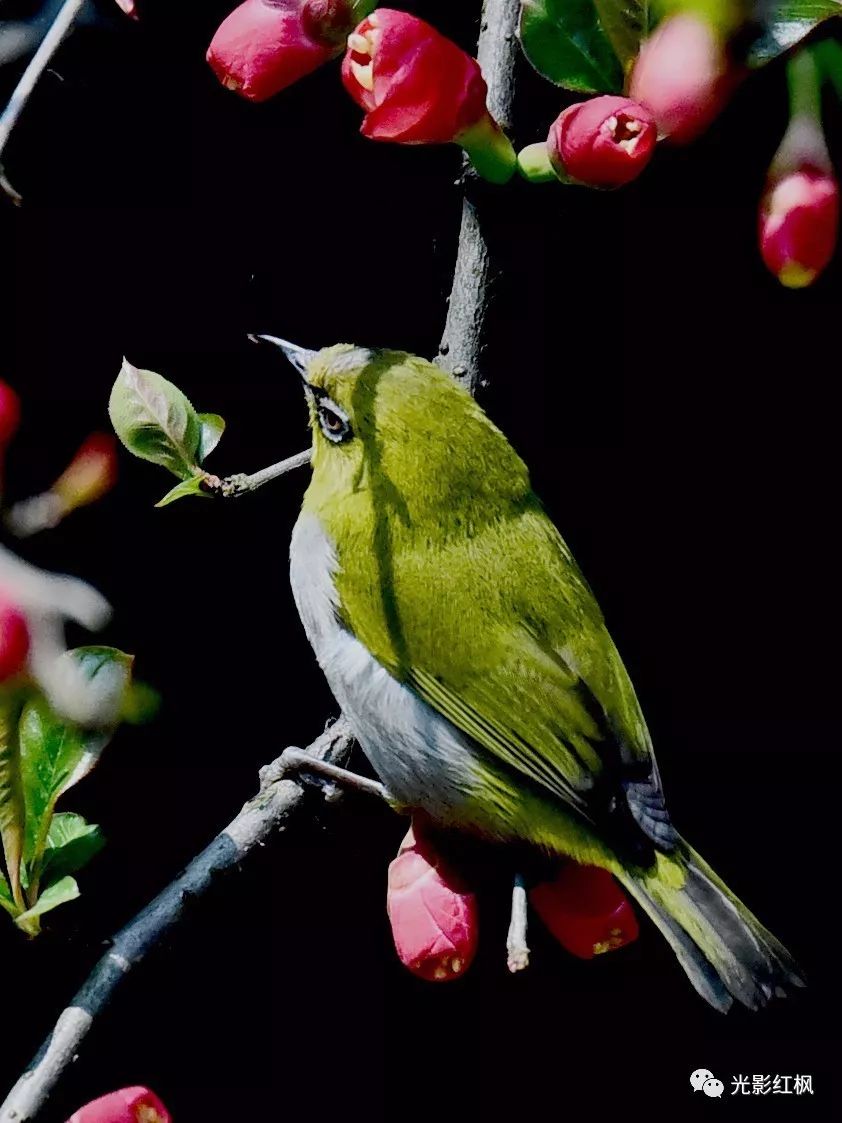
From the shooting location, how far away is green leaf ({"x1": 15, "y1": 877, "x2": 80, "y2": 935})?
2.29ft

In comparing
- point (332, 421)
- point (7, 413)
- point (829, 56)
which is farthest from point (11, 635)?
point (829, 56)

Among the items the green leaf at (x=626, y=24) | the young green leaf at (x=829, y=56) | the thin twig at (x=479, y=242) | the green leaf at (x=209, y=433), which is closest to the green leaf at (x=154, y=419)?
the green leaf at (x=209, y=433)

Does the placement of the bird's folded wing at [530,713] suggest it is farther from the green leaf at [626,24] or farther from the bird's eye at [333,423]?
the green leaf at [626,24]

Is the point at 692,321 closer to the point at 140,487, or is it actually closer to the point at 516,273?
the point at 516,273

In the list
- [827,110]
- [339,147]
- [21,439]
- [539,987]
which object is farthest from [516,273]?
[539,987]

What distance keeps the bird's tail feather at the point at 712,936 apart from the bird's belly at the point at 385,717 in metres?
0.14

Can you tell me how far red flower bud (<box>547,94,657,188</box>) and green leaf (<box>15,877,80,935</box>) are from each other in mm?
495

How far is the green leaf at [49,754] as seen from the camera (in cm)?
73

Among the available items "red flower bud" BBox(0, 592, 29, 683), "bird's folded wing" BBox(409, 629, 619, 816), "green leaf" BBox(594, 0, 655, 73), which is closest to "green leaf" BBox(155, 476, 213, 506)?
"red flower bud" BBox(0, 592, 29, 683)

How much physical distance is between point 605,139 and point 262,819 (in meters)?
0.50

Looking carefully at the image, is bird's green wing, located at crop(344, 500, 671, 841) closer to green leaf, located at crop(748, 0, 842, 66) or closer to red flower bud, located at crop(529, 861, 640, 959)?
red flower bud, located at crop(529, 861, 640, 959)

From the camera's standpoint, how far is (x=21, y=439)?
1046 millimetres

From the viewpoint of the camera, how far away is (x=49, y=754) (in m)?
0.74

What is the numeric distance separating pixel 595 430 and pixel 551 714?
1.15 feet
